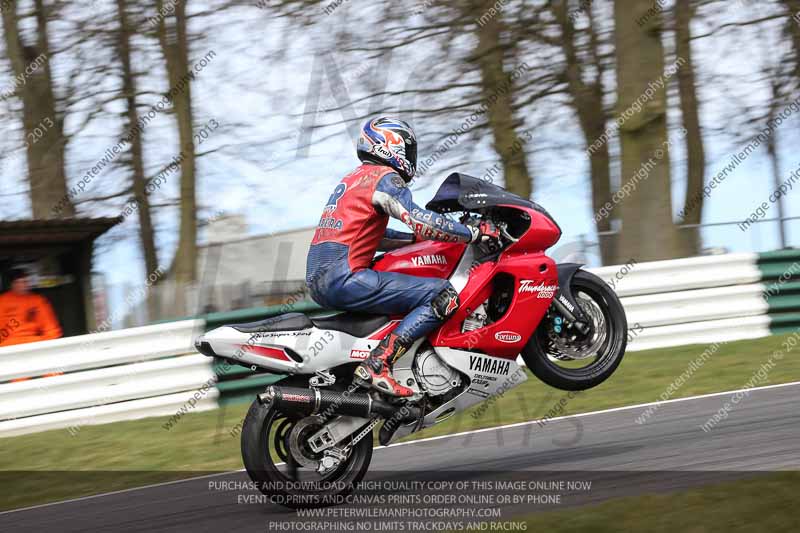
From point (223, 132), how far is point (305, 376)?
10.5 meters

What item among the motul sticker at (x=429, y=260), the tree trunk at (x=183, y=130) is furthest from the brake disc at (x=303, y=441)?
the tree trunk at (x=183, y=130)

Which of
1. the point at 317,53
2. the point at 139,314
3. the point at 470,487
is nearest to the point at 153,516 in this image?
the point at 470,487

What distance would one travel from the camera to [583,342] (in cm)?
661

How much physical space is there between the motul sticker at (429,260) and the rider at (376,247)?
130mm

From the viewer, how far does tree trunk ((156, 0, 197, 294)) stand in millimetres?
15008

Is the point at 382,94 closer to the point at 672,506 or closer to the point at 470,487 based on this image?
the point at 470,487

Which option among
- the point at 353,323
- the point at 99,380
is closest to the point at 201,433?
the point at 99,380

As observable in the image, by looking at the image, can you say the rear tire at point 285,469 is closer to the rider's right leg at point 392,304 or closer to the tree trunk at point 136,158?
the rider's right leg at point 392,304

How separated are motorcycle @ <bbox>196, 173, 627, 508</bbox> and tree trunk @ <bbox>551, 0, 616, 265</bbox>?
6164mm

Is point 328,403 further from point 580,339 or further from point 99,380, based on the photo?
point 99,380

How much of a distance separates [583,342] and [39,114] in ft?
37.1

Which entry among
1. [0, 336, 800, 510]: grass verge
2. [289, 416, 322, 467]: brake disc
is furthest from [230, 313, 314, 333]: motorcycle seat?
[0, 336, 800, 510]: grass verge

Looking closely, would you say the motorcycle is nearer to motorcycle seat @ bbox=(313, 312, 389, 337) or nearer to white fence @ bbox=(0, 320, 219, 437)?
motorcycle seat @ bbox=(313, 312, 389, 337)

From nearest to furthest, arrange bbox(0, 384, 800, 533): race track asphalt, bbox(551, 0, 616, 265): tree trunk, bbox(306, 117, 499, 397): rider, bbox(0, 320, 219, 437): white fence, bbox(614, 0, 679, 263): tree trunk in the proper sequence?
bbox(0, 384, 800, 533): race track asphalt → bbox(306, 117, 499, 397): rider → bbox(0, 320, 219, 437): white fence → bbox(614, 0, 679, 263): tree trunk → bbox(551, 0, 616, 265): tree trunk
